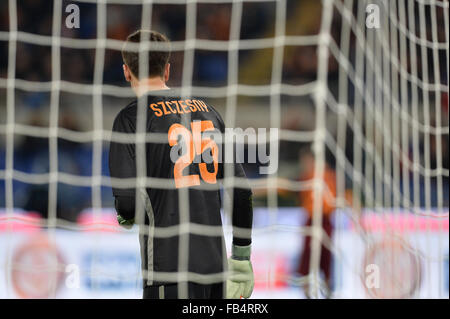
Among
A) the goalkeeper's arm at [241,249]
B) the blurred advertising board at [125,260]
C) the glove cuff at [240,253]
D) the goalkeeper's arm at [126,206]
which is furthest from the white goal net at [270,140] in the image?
the goalkeeper's arm at [126,206]

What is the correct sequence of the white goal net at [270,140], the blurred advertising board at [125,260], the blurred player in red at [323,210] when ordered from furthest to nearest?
the blurred player in red at [323,210] < the blurred advertising board at [125,260] < the white goal net at [270,140]

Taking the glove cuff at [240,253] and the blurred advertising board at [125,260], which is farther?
the blurred advertising board at [125,260]

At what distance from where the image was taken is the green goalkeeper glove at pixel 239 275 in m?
2.17

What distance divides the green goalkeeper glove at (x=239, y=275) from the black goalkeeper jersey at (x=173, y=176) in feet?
0.29

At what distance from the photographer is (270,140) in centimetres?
343

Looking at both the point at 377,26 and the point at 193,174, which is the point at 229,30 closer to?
the point at 377,26

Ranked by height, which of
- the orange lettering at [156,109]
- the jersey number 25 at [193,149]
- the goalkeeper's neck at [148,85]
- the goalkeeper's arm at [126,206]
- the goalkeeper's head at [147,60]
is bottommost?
the goalkeeper's arm at [126,206]

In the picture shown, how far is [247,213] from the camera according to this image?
2.22 metres

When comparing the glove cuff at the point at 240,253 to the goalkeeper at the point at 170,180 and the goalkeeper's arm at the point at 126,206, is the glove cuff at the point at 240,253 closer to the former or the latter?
the goalkeeper at the point at 170,180

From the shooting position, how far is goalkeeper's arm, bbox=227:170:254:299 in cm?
218

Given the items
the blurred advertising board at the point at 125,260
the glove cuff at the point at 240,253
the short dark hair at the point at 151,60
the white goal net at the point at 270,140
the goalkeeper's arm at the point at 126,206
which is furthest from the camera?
the blurred advertising board at the point at 125,260

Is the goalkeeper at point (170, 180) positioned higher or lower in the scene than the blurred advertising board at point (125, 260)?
higher

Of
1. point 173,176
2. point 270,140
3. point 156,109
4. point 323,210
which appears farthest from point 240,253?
point 323,210

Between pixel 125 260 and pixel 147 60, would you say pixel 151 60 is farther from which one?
pixel 125 260
